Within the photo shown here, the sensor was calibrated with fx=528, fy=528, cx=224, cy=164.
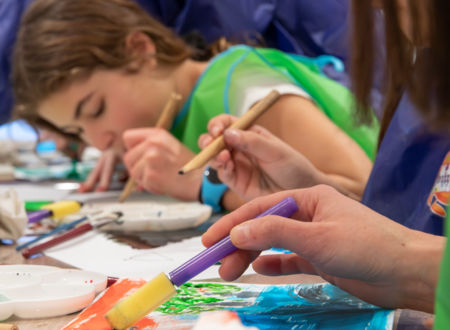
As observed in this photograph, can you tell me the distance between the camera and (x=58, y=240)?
528 millimetres

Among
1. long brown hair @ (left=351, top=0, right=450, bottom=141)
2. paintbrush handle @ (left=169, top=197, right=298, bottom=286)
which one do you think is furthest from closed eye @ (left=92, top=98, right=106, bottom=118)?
paintbrush handle @ (left=169, top=197, right=298, bottom=286)

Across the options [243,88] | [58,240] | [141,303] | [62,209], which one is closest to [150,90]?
[243,88]

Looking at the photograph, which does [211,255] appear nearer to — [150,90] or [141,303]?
[141,303]

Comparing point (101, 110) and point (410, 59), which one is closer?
point (410, 59)

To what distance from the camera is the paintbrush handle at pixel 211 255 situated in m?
0.31

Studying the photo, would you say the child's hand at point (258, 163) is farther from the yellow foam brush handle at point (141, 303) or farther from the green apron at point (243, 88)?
the yellow foam brush handle at point (141, 303)

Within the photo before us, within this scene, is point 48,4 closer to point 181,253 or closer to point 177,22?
point 177,22

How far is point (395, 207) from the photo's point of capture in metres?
0.50

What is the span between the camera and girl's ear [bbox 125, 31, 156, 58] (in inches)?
35.9

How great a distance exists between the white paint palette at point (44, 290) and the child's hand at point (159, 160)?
0.36 meters

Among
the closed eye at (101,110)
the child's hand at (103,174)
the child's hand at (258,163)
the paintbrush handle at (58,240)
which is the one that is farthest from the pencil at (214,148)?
the child's hand at (103,174)

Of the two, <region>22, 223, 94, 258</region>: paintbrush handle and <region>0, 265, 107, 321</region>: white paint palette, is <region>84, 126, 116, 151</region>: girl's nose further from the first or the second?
<region>0, 265, 107, 321</region>: white paint palette

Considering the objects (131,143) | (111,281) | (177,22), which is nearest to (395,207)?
(111,281)

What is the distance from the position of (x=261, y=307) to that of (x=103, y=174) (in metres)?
0.74
